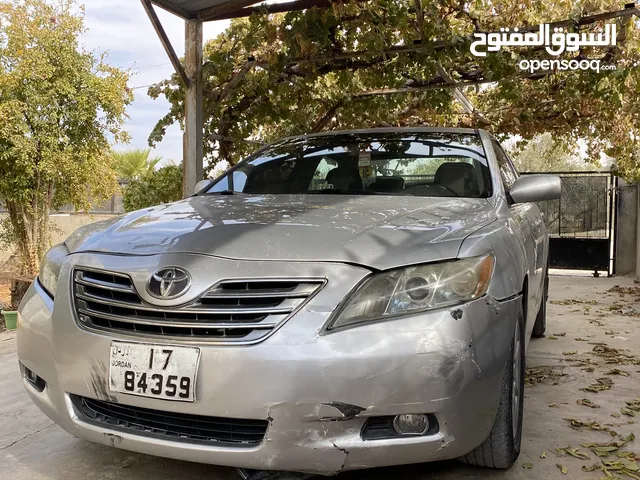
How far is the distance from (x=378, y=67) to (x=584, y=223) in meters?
5.43

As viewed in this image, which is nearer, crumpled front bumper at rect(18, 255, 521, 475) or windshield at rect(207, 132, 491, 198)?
crumpled front bumper at rect(18, 255, 521, 475)

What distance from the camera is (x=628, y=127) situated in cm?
1029

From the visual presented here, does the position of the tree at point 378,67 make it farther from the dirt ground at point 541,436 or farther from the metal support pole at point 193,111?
the dirt ground at point 541,436

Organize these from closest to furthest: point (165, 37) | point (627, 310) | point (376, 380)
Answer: point (376, 380) → point (165, 37) → point (627, 310)

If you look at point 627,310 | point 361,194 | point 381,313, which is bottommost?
point 627,310

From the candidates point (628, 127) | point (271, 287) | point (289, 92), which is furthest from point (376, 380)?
point (628, 127)

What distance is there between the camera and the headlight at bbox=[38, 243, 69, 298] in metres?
2.31

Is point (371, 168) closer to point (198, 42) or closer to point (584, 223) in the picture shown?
point (198, 42)

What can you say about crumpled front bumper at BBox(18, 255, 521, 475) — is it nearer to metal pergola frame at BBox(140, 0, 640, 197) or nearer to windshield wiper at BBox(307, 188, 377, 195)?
windshield wiper at BBox(307, 188, 377, 195)

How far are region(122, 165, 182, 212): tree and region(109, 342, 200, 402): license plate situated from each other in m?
8.39

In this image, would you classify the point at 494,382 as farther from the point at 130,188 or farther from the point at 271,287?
the point at 130,188

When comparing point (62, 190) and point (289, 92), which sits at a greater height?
point (289, 92)

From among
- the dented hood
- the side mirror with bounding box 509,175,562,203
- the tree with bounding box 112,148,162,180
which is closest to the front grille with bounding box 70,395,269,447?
the dented hood

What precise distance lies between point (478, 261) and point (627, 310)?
5.43 m
